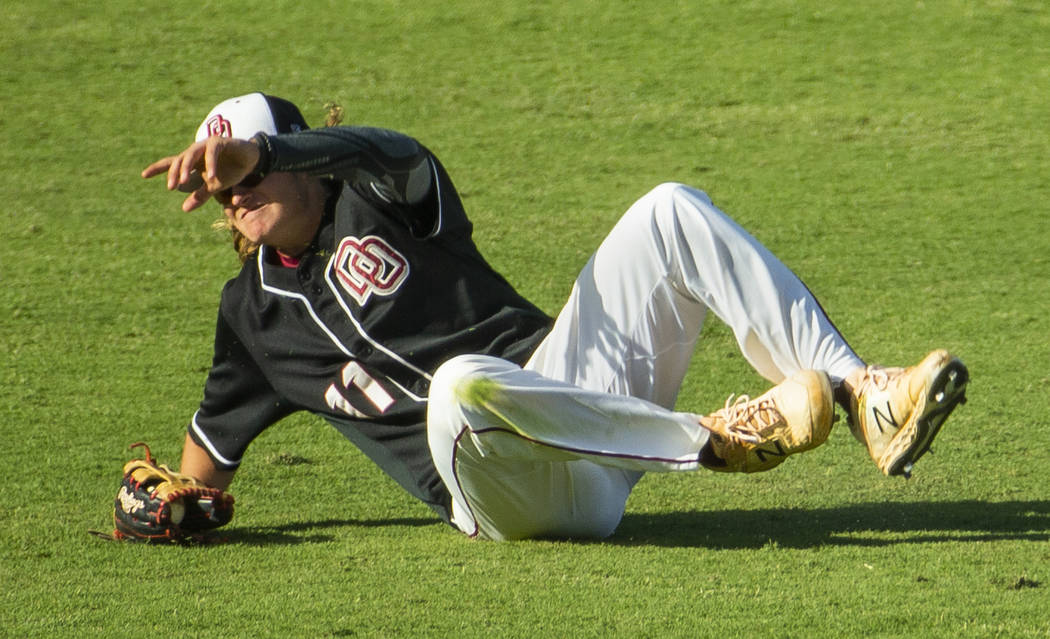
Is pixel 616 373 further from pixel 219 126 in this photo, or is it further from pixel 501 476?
pixel 219 126

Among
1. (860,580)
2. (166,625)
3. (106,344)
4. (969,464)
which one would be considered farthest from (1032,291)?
(166,625)

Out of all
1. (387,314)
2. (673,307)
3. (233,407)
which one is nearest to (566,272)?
(233,407)

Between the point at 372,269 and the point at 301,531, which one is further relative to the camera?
the point at 301,531

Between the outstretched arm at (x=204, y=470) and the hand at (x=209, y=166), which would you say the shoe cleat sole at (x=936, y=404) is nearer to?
the hand at (x=209, y=166)

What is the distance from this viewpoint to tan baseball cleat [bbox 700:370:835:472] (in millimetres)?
2283

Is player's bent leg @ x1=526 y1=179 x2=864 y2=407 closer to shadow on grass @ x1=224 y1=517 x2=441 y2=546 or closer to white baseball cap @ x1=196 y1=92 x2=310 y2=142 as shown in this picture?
shadow on grass @ x1=224 y1=517 x2=441 y2=546

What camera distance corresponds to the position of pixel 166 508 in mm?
2803

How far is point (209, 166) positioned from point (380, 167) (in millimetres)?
430

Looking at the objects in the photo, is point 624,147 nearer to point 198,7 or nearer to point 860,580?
point 198,7

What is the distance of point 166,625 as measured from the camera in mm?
2287

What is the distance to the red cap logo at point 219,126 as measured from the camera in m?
2.99

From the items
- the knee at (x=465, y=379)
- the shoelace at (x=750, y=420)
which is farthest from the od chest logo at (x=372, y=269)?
the shoelace at (x=750, y=420)

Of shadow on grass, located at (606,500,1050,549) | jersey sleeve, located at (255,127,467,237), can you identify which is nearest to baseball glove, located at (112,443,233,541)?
jersey sleeve, located at (255,127,467,237)

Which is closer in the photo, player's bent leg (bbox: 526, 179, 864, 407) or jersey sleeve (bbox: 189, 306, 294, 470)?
player's bent leg (bbox: 526, 179, 864, 407)
